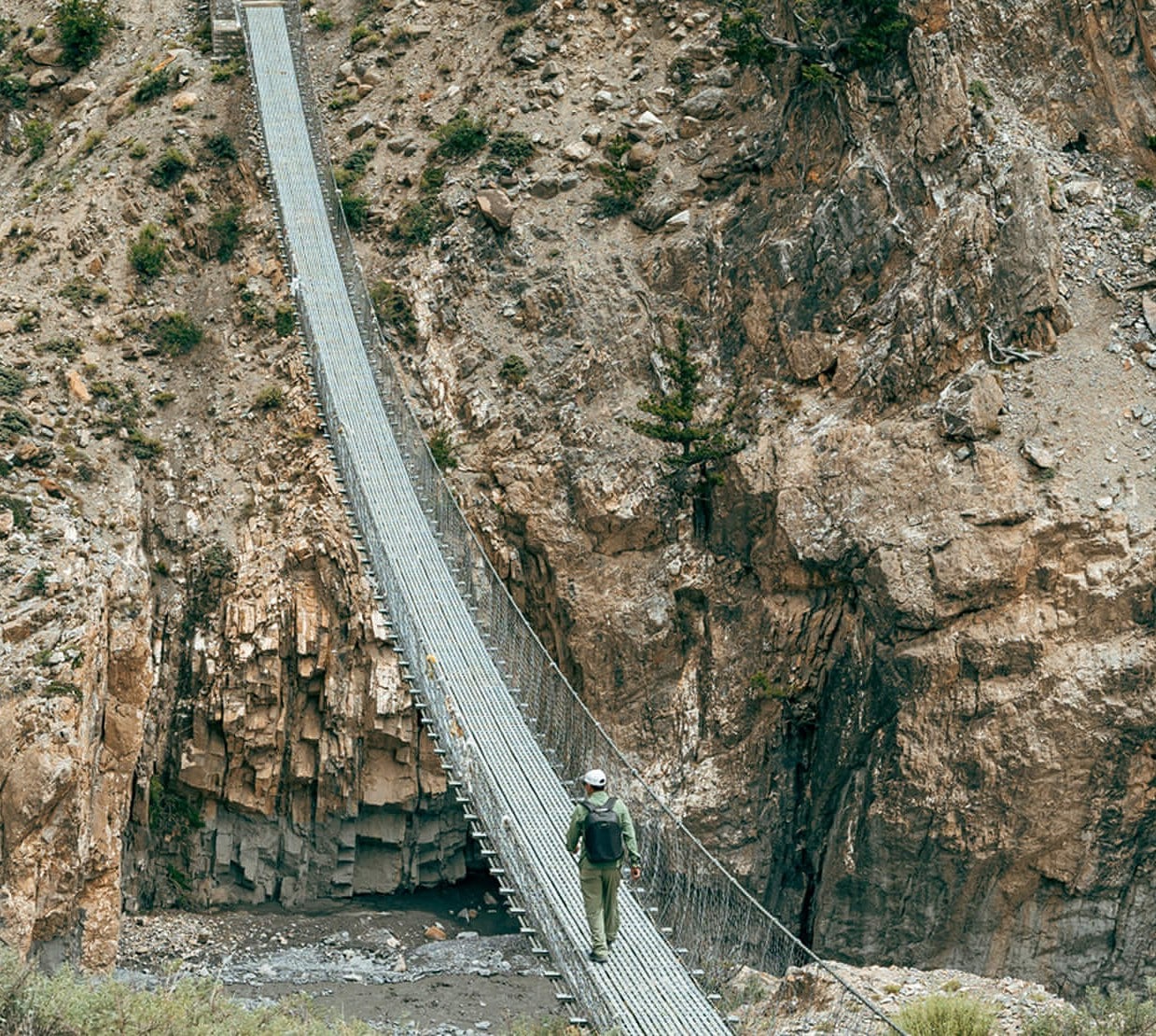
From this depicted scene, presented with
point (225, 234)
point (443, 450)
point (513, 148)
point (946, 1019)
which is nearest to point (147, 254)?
point (225, 234)

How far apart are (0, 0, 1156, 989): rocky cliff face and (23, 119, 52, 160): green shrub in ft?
9.29

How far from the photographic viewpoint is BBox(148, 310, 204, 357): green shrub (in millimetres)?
27750

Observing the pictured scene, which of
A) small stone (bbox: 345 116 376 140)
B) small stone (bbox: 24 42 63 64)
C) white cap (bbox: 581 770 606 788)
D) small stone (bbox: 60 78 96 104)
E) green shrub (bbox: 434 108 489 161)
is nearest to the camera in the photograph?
white cap (bbox: 581 770 606 788)

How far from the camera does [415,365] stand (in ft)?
89.9

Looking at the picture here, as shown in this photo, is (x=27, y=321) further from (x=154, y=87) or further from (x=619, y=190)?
(x=619, y=190)

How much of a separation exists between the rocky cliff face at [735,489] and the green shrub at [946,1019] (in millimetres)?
8706

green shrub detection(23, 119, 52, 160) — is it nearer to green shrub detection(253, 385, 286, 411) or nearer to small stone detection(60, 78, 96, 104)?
small stone detection(60, 78, 96, 104)

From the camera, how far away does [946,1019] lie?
1345 cm

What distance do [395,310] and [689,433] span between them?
570 cm

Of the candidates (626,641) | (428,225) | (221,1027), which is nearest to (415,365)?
(428,225)

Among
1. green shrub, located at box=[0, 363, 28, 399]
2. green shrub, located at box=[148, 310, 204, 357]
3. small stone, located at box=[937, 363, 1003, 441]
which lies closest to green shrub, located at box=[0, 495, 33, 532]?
green shrub, located at box=[0, 363, 28, 399]

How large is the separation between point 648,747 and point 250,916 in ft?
20.1

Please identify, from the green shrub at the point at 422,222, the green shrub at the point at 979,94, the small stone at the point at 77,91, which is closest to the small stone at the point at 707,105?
the green shrub at the point at 422,222

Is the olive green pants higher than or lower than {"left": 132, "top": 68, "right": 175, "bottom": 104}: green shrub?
lower
